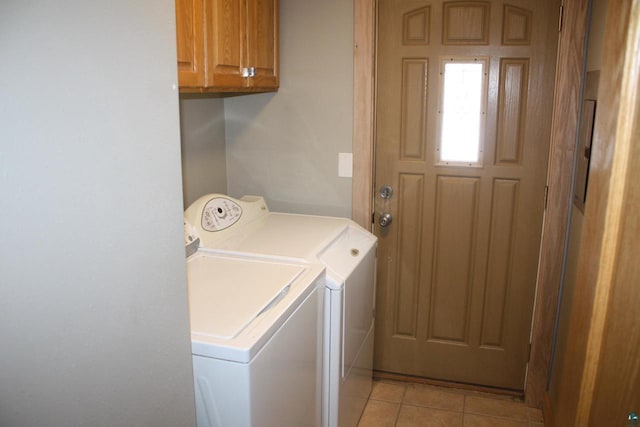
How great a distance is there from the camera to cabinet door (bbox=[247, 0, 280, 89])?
2.45 meters

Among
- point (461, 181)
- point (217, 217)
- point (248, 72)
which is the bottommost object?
point (217, 217)

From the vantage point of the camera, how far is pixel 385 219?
2.99m

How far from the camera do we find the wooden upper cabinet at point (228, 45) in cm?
192

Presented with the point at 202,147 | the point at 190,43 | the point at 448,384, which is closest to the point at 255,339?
the point at 190,43

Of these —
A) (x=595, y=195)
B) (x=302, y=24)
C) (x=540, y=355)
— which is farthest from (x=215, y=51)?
(x=540, y=355)

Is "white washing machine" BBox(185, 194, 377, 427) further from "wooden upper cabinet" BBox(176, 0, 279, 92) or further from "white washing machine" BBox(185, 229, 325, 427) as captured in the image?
"wooden upper cabinet" BBox(176, 0, 279, 92)

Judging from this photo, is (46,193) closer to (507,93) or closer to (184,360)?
(184,360)

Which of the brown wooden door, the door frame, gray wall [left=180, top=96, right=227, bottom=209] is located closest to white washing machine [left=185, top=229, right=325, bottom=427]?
gray wall [left=180, top=96, right=227, bottom=209]

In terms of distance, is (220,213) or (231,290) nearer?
(231,290)

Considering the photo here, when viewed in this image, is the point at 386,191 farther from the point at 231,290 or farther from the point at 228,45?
the point at 231,290

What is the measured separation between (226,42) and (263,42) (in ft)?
1.52

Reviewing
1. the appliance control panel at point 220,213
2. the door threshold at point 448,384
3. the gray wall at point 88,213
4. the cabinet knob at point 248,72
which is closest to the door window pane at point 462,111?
the cabinet knob at point 248,72

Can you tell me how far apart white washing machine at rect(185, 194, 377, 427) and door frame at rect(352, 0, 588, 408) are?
12.3 inches

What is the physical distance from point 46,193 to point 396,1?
Result: 7.64 ft
